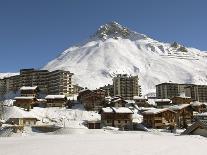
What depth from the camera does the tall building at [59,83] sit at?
155 metres

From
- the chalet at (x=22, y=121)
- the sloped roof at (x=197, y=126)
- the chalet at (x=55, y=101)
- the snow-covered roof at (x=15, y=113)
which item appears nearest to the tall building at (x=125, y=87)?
the chalet at (x=55, y=101)

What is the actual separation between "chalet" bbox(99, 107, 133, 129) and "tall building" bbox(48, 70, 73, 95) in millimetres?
65872

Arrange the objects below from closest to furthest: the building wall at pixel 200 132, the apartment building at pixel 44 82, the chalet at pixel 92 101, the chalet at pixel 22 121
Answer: the building wall at pixel 200 132, the chalet at pixel 22 121, the chalet at pixel 92 101, the apartment building at pixel 44 82

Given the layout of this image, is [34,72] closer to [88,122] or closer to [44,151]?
[88,122]

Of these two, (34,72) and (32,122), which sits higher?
(34,72)

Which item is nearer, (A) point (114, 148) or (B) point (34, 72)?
(A) point (114, 148)

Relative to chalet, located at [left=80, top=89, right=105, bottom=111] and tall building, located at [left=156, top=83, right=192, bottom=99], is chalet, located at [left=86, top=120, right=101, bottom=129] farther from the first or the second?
tall building, located at [left=156, top=83, right=192, bottom=99]

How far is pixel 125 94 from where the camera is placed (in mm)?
166875

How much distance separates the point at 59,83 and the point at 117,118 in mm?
69374

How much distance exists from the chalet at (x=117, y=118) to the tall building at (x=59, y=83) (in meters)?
65.9

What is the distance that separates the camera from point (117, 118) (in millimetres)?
90938

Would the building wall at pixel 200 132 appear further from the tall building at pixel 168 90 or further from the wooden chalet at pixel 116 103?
the tall building at pixel 168 90

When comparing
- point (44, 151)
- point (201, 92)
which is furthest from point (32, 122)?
point (201, 92)

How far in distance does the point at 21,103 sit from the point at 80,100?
64.6 ft
